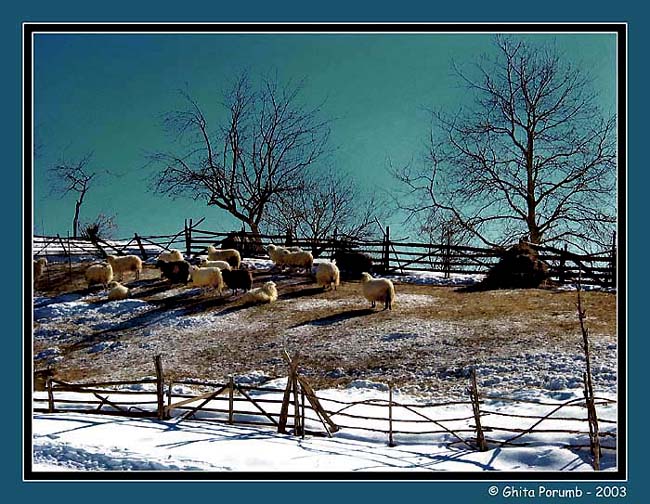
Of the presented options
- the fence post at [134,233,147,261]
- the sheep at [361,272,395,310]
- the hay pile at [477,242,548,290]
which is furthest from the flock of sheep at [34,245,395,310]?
the hay pile at [477,242,548,290]

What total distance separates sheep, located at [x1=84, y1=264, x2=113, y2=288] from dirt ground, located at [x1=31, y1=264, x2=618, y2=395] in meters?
0.97

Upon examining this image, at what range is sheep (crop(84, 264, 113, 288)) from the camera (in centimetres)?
2025

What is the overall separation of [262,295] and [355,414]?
7991 mm

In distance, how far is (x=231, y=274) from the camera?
63.2 feet

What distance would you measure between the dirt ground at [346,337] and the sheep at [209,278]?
1.11 feet

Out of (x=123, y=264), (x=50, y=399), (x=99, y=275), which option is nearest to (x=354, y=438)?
(x=50, y=399)

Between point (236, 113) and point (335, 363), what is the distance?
6974mm

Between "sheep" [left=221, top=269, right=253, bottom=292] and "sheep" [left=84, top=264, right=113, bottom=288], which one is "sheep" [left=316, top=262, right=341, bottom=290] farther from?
"sheep" [left=84, top=264, right=113, bottom=288]

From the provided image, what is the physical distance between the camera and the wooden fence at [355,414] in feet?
29.7

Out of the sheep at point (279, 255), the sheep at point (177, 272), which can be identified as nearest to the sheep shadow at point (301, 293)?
the sheep at point (279, 255)

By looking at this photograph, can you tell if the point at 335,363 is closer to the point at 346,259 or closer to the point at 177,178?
the point at 346,259

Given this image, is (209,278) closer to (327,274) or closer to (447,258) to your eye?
(327,274)

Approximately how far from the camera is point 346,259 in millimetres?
22672

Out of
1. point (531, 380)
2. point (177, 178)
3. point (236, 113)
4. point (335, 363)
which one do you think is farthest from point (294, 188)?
point (531, 380)
